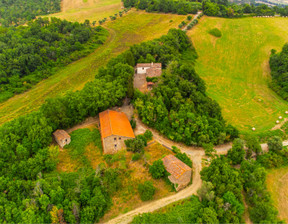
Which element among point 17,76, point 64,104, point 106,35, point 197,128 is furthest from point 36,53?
point 197,128

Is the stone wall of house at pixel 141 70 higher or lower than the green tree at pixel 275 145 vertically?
higher

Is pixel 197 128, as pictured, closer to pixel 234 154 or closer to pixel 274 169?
pixel 234 154

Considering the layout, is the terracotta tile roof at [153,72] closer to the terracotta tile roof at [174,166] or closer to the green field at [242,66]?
the green field at [242,66]

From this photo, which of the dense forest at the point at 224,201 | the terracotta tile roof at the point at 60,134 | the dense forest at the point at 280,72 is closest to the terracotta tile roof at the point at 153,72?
the terracotta tile roof at the point at 60,134

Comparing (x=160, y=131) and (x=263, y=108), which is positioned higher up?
(x=160, y=131)

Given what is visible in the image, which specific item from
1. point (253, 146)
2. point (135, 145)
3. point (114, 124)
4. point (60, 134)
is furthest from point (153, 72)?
point (253, 146)
